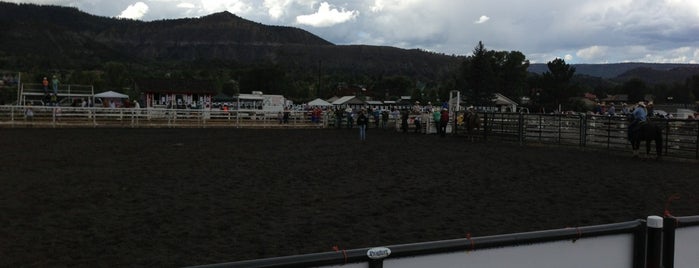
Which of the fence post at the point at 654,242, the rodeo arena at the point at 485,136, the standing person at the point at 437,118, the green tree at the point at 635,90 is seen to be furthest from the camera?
the green tree at the point at 635,90

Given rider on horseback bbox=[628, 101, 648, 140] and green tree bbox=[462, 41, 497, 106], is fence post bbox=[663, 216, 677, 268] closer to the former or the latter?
rider on horseback bbox=[628, 101, 648, 140]

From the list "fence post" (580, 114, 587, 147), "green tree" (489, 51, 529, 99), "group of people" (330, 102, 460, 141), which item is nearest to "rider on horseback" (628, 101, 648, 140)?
"fence post" (580, 114, 587, 147)

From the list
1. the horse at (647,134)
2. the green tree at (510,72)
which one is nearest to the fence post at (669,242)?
the horse at (647,134)

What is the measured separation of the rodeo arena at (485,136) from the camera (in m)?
2.58

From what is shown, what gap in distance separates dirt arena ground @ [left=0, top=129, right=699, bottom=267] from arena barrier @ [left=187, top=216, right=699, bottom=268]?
11.7ft

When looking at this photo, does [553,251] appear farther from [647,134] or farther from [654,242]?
[647,134]

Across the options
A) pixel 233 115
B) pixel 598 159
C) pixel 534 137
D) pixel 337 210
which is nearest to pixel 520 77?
pixel 233 115

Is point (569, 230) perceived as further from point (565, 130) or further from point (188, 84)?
point (188, 84)

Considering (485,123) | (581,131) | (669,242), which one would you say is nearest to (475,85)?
(485,123)

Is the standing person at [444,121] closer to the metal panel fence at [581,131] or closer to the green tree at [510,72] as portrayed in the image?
the metal panel fence at [581,131]

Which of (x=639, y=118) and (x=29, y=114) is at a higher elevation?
(x=639, y=118)

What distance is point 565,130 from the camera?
74.4 feet

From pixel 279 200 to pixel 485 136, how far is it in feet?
62.8

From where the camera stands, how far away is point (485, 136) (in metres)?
26.7
